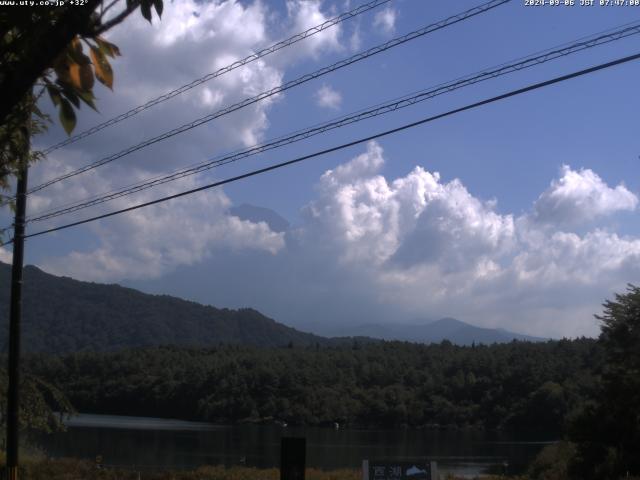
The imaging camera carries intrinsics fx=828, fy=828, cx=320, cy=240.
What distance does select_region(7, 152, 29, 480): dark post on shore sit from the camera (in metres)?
16.9

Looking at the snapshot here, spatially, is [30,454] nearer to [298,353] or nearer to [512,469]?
[512,469]

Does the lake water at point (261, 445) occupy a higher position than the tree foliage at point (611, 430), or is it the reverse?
the tree foliage at point (611, 430)

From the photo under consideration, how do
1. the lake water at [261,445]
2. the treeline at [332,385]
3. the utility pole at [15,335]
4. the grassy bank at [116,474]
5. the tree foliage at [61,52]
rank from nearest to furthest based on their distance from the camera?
the tree foliage at [61,52]
the utility pole at [15,335]
the grassy bank at [116,474]
the lake water at [261,445]
the treeline at [332,385]

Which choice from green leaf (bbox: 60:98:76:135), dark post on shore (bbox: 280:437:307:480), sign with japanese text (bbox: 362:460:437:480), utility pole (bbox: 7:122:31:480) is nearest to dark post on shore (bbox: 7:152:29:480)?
utility pole (bbox: 7:122:31:480)

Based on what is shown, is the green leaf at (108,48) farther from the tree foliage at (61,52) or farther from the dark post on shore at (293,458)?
the dark post on shore at (293,458)

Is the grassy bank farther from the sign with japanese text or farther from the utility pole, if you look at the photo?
the sign with japanese text

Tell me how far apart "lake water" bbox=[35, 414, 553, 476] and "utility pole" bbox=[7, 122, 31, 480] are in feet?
66.5

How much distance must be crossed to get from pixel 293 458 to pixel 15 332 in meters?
10.3

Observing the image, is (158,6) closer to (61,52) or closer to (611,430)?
(61,52)

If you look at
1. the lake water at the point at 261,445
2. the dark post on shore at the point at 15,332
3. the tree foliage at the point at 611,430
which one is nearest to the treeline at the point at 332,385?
the lake water at the point at 261,445

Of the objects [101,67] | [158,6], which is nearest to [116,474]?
[101,67]

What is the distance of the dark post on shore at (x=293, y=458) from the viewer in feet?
31.8

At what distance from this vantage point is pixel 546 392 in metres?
65.9

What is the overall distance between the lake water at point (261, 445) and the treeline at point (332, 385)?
9.23 ft
